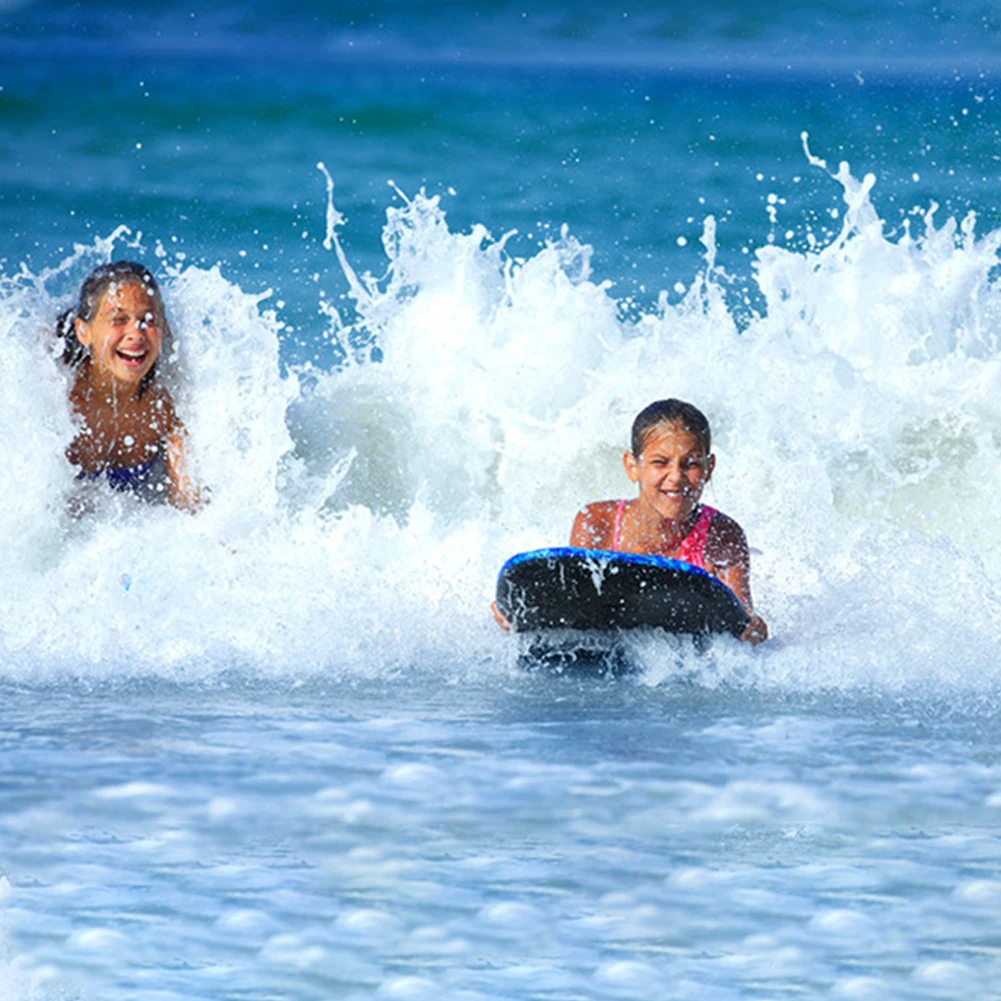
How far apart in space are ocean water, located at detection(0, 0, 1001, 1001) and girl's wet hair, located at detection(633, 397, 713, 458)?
526 mm

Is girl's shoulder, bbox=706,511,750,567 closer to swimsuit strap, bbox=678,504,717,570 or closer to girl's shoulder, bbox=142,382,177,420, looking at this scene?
swimsuit strap, bbox=678,504,717,570

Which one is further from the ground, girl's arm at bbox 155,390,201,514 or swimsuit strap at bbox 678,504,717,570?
girl's arm at bbox 155,390,201,514

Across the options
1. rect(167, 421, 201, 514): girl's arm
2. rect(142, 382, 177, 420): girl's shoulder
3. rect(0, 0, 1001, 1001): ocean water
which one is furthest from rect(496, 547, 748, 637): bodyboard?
rect(142, 382, 177, 420): girl's shoulder

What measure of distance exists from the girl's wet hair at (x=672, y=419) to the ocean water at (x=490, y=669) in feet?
1.72

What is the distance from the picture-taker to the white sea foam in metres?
4.25

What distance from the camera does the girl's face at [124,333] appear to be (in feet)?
16.0

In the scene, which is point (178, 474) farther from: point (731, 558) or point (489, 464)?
point (731, 558)

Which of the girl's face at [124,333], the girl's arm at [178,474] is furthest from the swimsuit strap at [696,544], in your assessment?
the girl's face at [124,333]

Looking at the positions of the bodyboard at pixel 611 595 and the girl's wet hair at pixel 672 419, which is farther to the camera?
the girl's wet hair at pixel 672 419

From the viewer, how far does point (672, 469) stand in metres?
4.22

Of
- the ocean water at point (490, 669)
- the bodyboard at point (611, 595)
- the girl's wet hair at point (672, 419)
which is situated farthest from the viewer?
the girl's wet hair at point (672, 419)

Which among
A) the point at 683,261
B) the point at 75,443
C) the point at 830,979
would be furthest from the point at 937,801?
the point at 683,261

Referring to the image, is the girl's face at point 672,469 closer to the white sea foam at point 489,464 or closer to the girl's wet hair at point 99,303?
the white sea foam at point 489,464

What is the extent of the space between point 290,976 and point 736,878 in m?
0.74
